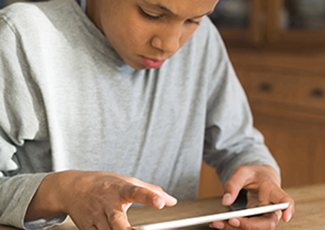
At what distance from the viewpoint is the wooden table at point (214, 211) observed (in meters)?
0.68

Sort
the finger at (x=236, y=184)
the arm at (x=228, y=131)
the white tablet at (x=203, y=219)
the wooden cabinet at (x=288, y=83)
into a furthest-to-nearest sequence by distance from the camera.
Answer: the wooden cabinet at (x=288, y=83), the arm at (x=228, y=131), the finger at (x=236, y=184), the white tablet at (x=203, y=219)

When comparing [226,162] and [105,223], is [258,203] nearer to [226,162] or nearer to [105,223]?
[226,162]

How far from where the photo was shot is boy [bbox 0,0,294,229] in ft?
2.10

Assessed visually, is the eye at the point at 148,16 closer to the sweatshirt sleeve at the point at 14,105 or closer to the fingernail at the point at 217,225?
the sweatshirt sleeve at the point at 14,105

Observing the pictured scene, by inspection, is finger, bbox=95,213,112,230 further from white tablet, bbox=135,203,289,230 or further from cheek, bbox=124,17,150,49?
cheek, bbox=124,17,150,49

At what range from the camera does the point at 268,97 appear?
230cm

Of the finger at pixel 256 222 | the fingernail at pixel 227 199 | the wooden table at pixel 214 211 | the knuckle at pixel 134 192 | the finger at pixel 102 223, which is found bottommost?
the wooden table at pixel 214 211

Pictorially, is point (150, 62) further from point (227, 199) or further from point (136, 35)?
point (227, 199)

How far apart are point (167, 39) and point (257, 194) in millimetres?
314

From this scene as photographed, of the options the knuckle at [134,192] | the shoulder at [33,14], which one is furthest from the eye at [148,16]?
the knuckle at [134,192]

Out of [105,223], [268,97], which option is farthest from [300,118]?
[105,223]

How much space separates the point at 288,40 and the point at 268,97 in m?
0.39

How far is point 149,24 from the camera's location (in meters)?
0.71

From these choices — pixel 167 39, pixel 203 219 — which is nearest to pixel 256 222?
pixel 203 219
